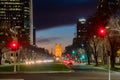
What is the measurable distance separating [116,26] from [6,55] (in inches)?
4702

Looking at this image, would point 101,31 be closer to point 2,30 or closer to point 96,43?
point 96,43

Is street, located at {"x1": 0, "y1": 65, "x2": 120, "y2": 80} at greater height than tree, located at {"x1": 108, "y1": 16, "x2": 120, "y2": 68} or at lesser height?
lesser

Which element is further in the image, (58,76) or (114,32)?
(114,32)

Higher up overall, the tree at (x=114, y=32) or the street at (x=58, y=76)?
the tree at (x=114, y=32)

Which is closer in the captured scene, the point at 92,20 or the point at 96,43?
the point at 92,20

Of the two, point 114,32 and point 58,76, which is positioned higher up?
point 114,32

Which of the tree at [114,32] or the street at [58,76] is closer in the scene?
the street at [58,76]

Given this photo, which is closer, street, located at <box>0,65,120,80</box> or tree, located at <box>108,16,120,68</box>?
street, located at <box>0,65,120,80</box>

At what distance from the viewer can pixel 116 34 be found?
73562 millimetres

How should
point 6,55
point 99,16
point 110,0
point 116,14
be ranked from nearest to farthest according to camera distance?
point 116,14 → point 99,16 → point 110,0 → point 6,55

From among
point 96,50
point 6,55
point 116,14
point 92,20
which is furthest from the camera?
point 6,55

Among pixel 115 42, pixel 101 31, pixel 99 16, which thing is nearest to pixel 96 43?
pixel 99 16

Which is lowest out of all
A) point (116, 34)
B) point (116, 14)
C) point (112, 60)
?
point (112, 60)

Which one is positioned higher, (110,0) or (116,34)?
(110,0)
